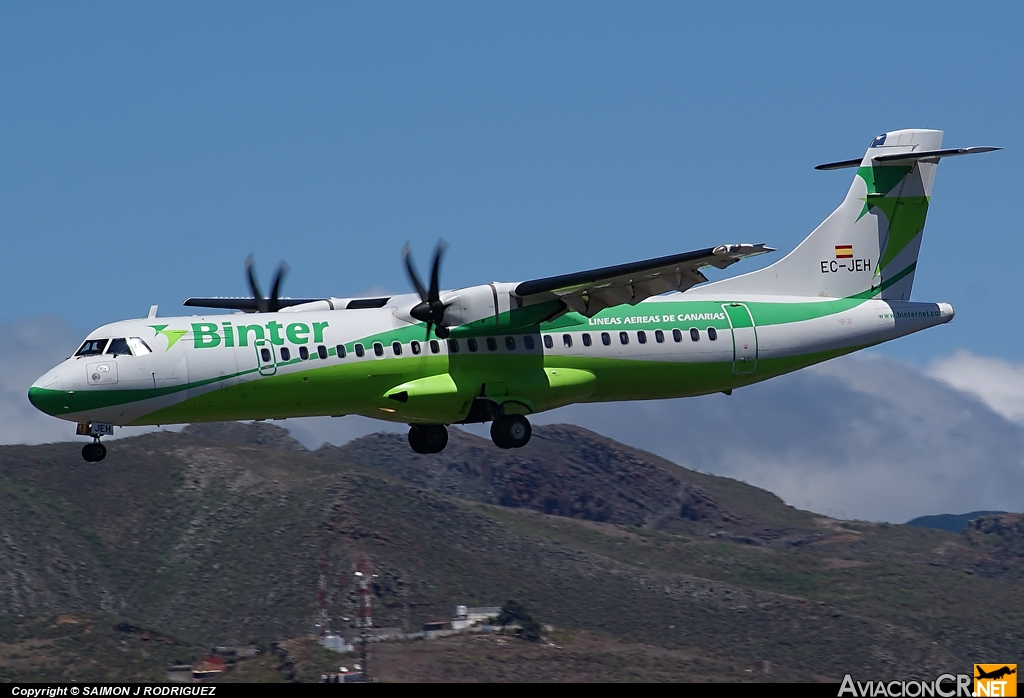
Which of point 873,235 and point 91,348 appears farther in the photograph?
point 873,235

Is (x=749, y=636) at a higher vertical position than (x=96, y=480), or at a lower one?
lower

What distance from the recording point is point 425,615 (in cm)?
5100

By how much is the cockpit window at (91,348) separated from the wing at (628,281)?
9209 millimetres

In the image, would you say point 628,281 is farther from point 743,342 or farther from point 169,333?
point 169,333

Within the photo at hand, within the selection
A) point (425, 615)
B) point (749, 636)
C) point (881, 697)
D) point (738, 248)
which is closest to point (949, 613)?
point (749, 636)

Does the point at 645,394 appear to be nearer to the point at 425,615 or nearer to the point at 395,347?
the point at 395,347

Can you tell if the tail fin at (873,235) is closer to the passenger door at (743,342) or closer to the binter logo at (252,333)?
the passenger door at (743,342)

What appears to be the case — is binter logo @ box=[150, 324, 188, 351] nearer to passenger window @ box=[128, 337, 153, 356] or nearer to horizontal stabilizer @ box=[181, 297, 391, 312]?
passenger window @ box=[128, 337, 153, 356]

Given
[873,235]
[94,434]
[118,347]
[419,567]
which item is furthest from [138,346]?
[419,567]

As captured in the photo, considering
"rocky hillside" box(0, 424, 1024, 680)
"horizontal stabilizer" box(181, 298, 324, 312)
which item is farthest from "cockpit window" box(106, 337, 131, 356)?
"rocky hillside" box(0, 424, 1024, 680)

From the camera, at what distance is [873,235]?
1430 inches

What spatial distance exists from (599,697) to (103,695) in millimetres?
14359

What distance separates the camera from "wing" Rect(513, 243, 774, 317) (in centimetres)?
2875

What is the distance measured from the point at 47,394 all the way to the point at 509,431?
10420mm
